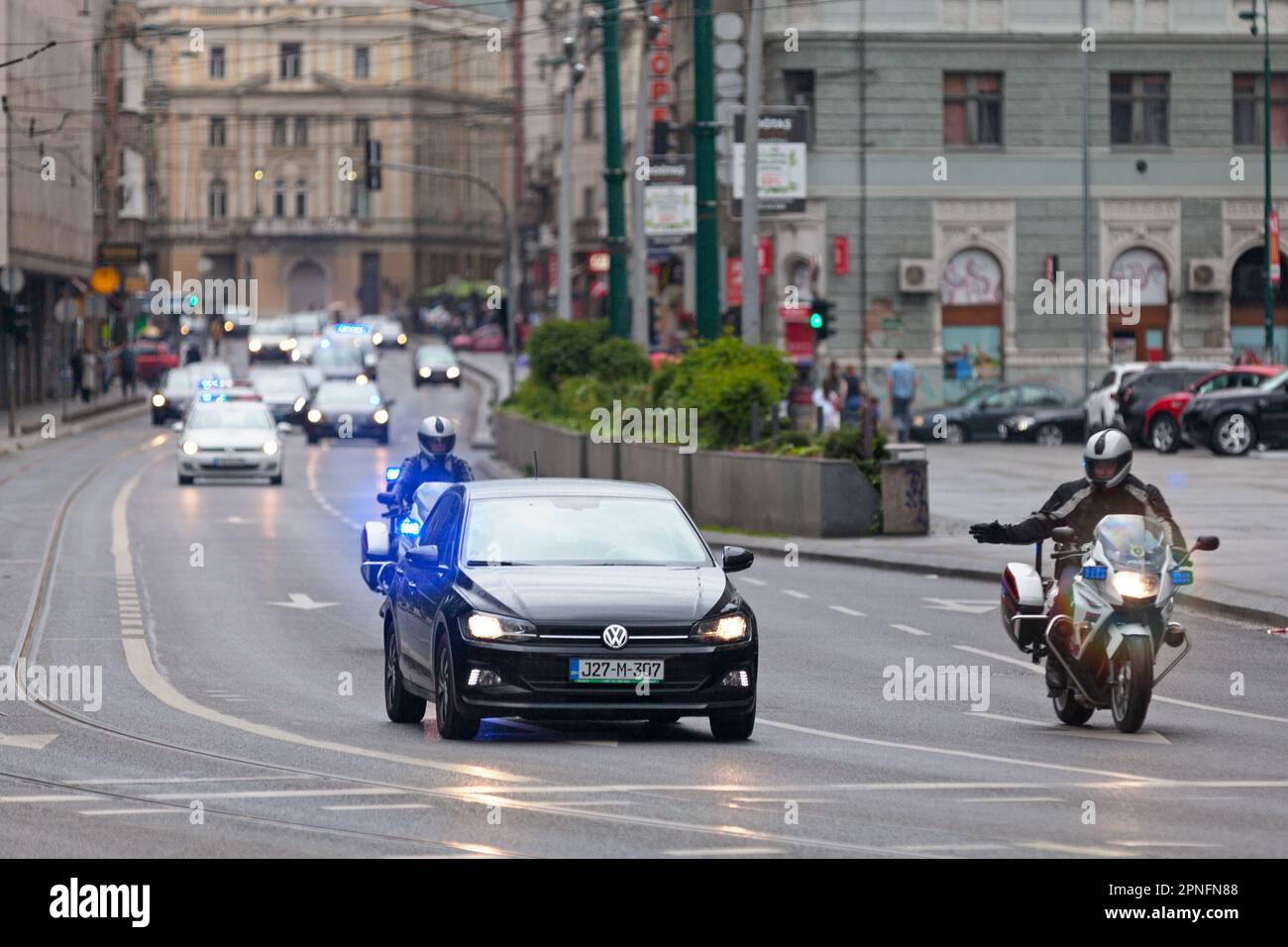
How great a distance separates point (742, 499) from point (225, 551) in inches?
279

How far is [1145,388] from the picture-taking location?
49969mm

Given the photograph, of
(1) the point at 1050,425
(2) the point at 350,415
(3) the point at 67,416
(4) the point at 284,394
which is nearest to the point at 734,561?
(1) the point at 1050,425

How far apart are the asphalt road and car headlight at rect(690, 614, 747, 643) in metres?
0.58

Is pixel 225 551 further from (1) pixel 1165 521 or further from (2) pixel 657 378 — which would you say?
(1) pixel 1165 521

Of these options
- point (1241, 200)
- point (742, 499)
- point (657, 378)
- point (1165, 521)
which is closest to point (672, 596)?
point (1165, 521)

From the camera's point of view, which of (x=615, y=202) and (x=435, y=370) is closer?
(x=615, y=202)

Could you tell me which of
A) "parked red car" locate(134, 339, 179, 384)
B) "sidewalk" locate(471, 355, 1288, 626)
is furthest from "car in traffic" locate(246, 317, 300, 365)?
"sidewalk" locate(471, 355, 1288, 626)

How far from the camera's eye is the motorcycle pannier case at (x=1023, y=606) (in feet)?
48.9

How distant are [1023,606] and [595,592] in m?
2.66

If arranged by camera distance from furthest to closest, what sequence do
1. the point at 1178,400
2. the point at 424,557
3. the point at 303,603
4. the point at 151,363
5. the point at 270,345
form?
the point at 151,363, the point at 270,345, the point at 1178,400, the point at 303,603, the point at 424,557

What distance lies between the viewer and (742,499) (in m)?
33.9

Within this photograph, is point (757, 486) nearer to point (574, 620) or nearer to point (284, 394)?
point (574, 620)

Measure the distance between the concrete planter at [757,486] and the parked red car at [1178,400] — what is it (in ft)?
43.0

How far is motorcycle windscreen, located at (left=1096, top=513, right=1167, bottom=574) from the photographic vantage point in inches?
552
